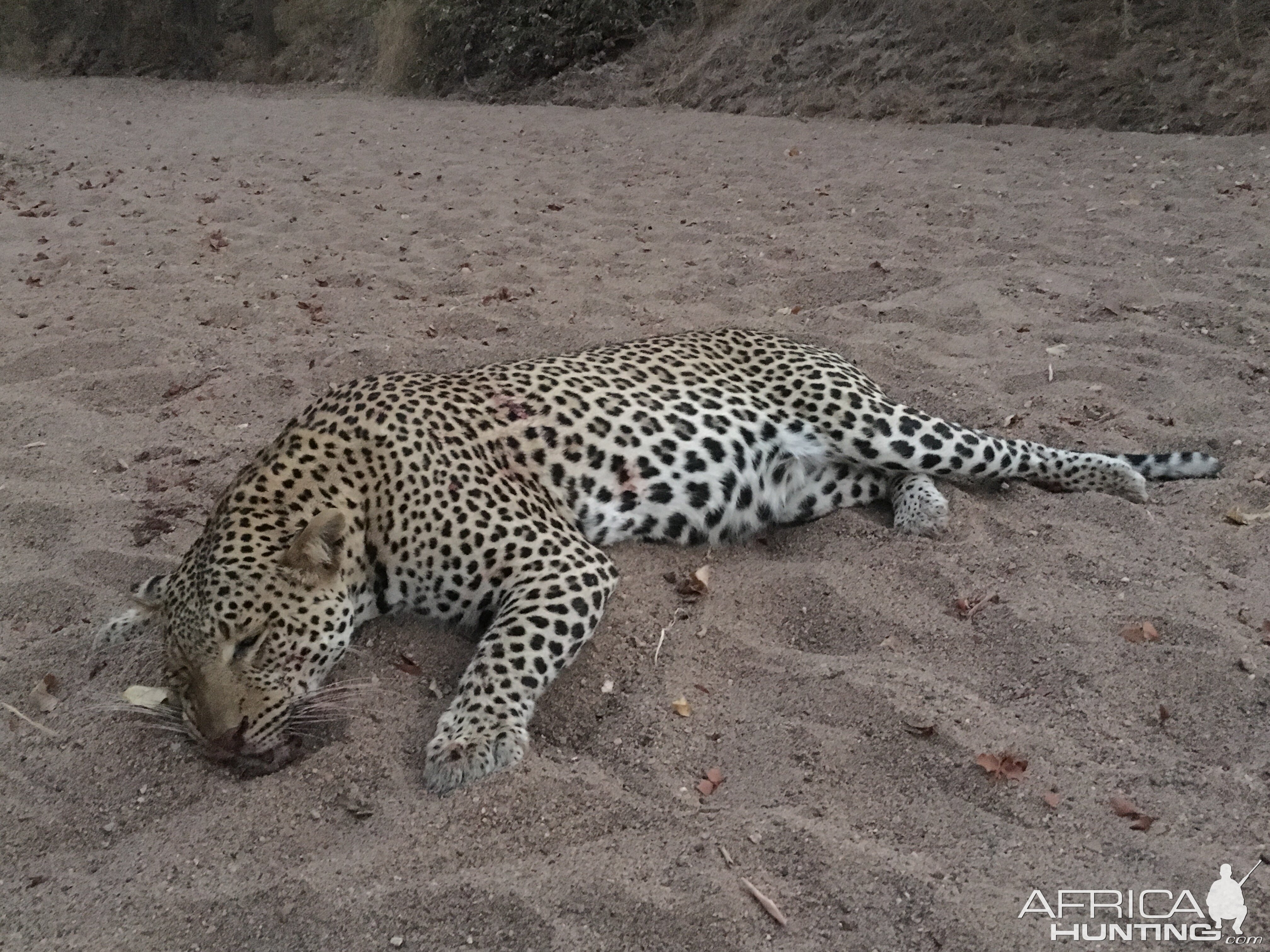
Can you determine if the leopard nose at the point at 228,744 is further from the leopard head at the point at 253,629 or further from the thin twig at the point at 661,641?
the thin twig at the point at 661,641

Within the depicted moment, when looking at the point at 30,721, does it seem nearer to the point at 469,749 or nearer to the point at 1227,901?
the point at 469,749

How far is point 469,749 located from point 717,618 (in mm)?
1257

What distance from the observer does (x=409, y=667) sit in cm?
407

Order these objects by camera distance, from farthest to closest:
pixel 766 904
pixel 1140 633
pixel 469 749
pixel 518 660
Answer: pixel 1140 633 < pixel 518 660 < pixel 469 749 < pixel 766 904

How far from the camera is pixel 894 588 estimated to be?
4348 mm

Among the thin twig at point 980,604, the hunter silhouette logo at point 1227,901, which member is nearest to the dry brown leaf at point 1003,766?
the hunter silhouette logo at point 1227,901

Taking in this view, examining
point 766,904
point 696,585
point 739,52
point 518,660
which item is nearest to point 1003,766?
point 766,904

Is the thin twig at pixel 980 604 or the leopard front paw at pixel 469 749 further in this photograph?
the thin twig at pixel 980 604

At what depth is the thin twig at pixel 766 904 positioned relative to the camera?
9.39ft

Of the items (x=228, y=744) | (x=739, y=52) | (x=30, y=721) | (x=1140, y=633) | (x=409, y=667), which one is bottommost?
(x=30, y=721)

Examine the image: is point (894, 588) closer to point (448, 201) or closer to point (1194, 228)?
point (1194, 228)

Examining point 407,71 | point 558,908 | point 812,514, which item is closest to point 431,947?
point 558,908

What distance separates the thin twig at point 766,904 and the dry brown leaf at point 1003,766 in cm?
88

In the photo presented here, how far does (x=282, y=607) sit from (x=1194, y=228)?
7.76 metres
